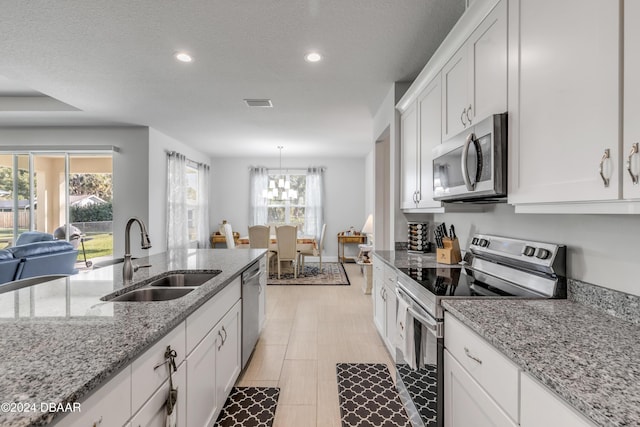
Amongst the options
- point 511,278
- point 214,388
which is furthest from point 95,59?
point 511,278

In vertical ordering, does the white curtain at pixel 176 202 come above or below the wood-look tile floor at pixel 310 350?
above

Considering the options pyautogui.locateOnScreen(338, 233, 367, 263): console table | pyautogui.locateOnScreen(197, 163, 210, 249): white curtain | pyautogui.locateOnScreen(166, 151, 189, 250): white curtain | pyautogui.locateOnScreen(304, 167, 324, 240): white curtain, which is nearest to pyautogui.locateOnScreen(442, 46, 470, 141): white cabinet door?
pyautogui.locateOnScreen(166, 151, 189, 250): white curtain

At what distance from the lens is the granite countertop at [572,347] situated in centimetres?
66

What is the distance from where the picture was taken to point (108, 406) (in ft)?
2.71

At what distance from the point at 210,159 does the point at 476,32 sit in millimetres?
6905

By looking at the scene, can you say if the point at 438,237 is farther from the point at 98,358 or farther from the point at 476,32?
the point at 98,358

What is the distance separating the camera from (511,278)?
166 centimetres

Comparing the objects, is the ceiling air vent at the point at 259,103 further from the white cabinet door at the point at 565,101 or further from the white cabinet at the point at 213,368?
the white cabinet door at the point at 565,101

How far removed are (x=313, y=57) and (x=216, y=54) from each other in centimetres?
82

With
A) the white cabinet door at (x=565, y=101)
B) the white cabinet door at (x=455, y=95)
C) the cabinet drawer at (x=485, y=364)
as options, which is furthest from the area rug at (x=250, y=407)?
the white cabinet door at (x=455, y=95)

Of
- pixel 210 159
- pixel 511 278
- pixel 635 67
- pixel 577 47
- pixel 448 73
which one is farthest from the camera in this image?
pixel 210 159

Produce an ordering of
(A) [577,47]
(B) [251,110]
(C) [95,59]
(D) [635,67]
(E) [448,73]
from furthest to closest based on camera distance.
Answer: (B) [251,110] < (C) [95,59] < (E) [448,73] < (A) [577,47] < (D) [635,67]

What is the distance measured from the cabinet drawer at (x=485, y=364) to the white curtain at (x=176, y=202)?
5203 millimetres

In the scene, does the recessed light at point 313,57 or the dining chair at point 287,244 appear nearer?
the recessed light at point 313,57
